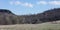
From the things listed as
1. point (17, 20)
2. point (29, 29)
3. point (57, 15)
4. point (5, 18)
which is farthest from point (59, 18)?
point (29, 29)

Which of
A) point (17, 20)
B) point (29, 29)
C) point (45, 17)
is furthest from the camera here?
point (45, 17)

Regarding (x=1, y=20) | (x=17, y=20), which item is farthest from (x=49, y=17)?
(x=1, y=20)

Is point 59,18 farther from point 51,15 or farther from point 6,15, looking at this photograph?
point 6,15

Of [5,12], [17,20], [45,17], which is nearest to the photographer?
[17,20]

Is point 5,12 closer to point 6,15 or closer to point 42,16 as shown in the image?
point 6,15

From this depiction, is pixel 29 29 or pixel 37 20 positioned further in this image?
pixel 37 20

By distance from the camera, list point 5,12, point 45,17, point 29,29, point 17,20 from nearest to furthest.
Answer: point 29,29
point 17,20
point 45,17
point 5,12

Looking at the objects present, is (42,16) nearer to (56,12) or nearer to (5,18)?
(56,12)

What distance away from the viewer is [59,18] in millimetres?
21219

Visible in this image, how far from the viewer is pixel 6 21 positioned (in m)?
21.0

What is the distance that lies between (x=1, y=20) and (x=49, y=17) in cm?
573

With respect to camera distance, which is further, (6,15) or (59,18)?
(6,15)

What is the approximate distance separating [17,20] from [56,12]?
4483 millimetres

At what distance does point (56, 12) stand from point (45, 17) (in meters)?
1.72
